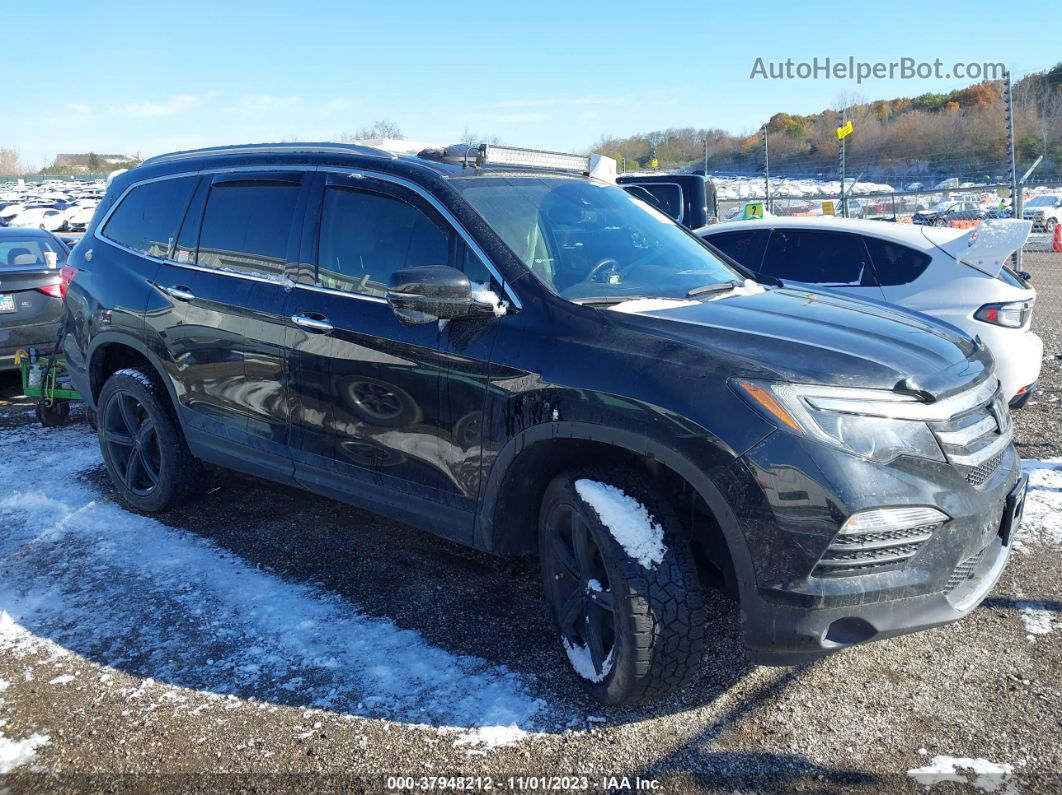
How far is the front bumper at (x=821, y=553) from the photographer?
102 inches

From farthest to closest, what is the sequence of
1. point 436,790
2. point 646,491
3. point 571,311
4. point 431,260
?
1. point 431,260
2. point 571,311
3. point 646,491
4. point 436,790

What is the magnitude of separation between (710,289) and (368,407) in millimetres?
1542

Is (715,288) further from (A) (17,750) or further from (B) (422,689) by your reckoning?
(A) (17,750)

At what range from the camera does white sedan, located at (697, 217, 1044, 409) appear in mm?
6047

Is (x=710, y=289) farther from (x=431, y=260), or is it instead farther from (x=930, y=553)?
(x=930, y=553)

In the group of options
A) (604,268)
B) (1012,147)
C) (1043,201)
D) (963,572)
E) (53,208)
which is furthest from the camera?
(53,208)

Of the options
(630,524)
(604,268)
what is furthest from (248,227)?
(630,524)

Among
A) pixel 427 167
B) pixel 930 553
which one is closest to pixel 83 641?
pixel 427 167

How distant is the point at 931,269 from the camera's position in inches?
250

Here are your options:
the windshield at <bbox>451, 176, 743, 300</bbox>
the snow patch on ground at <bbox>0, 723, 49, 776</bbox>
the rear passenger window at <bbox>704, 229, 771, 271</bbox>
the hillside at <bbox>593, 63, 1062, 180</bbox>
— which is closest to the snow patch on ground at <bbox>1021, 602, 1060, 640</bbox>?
the windshield at <bbox>451, 176, 743, 300</bbox>

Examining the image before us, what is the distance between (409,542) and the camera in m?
4.68

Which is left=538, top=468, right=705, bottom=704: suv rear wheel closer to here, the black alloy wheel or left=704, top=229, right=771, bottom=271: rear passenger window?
the black alloy wheel

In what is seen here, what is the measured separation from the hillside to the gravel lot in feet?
63.0

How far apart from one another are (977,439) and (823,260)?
4.21m
